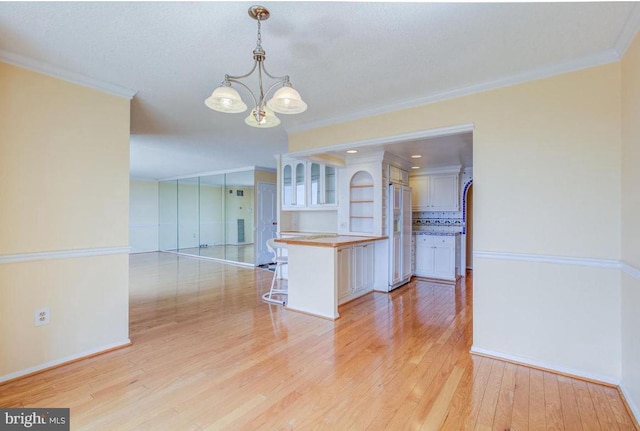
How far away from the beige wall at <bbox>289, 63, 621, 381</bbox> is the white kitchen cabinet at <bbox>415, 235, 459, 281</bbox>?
117 inches

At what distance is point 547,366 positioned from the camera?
8.04 ft

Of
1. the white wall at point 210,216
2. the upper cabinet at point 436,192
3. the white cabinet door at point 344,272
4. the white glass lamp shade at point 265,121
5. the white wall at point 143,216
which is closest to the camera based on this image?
the white glass lamp shade at point 265,121

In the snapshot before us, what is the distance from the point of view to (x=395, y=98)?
312 centimetres

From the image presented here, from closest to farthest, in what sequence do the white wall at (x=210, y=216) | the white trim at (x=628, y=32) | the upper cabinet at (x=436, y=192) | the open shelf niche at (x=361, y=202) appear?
1. the white trim at (x=628, y=32)
2. the open shelf niche at (x=361, y=202)
3. the upper cabinet at (x=436, y=192)
4. the white wall at (x=210, y=216)

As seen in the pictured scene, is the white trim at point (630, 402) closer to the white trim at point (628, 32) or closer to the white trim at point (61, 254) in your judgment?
the white trim at point (628, 32)

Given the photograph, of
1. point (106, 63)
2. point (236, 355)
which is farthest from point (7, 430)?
point (106, 63)

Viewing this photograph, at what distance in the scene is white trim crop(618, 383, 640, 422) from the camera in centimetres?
185

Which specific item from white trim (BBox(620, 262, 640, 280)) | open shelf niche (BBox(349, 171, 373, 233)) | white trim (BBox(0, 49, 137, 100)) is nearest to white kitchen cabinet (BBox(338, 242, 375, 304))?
open shelf niche (BBox(349, 171, 373, 233))

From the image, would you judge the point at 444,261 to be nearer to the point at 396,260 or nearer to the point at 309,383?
the point at 396,260

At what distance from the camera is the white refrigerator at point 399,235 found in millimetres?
4883

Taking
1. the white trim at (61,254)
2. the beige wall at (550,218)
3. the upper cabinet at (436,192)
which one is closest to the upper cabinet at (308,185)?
the upper cabinet at (436,192)

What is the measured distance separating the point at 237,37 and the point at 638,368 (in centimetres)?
331

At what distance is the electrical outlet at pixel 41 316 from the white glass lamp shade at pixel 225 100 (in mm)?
2130

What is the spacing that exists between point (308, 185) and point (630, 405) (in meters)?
4.86
